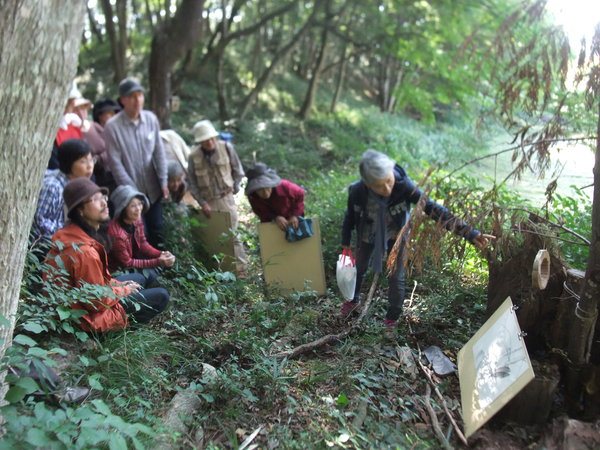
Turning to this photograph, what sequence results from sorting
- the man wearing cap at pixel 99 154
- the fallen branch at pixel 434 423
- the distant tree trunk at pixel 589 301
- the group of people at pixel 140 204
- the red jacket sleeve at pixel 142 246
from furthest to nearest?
the man wearing cap at pixel 99 154, the red jacket sleeve at pixel 142 246, the group of people at pixel 140 204, the distant tree trunk at pixel 589 301, the fallen branch at pixel 434 423

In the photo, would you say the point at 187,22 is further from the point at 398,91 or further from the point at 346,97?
the point at 346,97

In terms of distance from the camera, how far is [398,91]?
46.8 ft

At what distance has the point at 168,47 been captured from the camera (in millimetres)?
9672

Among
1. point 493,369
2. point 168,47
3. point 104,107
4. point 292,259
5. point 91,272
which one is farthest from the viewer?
point 168,47

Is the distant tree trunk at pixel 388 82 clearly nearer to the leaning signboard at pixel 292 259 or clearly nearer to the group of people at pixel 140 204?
the group of people at pixel 140 204

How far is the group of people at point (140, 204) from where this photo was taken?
3406 millimetres

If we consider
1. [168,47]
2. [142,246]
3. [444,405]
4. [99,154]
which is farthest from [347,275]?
[168,47]

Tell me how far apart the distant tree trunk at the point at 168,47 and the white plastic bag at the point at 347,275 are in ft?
22.3

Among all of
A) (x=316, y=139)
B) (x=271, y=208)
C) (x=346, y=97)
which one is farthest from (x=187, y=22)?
(x=346, y=97)

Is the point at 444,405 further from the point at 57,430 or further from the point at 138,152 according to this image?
the point at 138,152

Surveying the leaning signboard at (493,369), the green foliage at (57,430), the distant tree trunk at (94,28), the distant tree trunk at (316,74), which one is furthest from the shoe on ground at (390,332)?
the distant tree trunk at (94,28)

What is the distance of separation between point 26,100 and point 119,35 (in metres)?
12.6

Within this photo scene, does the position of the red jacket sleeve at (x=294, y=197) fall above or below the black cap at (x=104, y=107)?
below

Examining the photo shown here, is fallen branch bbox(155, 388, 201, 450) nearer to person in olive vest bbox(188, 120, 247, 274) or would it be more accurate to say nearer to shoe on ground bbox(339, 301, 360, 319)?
shoe on ground bbox(339, 301, 360, 319)
